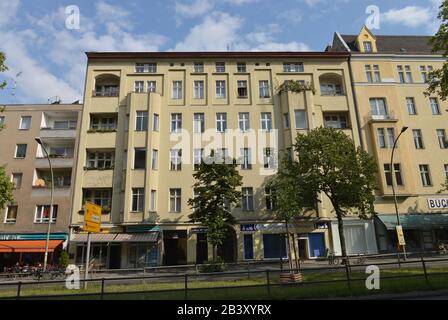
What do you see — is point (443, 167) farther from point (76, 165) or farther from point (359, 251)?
point (76, 165)

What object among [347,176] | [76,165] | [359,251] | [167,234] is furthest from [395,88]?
[76,165]

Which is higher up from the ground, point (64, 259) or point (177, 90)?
point (177, 90)

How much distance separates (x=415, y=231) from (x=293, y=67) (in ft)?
67.2

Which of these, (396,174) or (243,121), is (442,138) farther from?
(243,121)

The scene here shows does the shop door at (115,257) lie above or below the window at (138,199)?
below

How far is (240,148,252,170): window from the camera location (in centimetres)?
3153

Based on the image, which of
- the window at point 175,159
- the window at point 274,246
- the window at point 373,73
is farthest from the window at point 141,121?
the window at point 373,73

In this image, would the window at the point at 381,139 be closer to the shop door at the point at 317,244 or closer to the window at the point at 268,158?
the window at the point at 268,158

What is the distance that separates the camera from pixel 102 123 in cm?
3338

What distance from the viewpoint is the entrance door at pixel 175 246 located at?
29.0 m

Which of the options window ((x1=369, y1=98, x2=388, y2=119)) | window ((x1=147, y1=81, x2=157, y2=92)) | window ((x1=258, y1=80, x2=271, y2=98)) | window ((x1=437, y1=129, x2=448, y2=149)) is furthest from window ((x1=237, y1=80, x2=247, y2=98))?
window ((x1=437, y1=129, x2=448, y2=149))

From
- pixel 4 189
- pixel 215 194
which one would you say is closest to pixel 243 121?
pixel 215 194

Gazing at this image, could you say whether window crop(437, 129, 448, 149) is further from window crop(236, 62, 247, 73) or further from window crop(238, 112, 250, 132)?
window crop(236, 62, 247, 73)

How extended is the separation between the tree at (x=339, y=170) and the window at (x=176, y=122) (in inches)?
492
